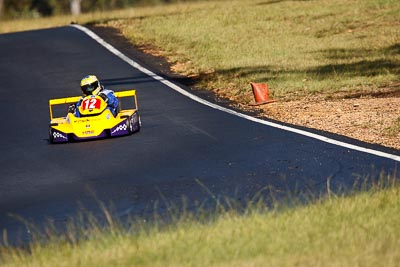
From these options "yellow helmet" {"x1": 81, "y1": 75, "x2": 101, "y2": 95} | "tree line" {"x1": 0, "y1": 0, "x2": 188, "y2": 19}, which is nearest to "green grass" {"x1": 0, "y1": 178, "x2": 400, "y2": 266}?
"yellow helmet" {"x1": 81, "y1": 75, "x2": 101, "y2": 95}

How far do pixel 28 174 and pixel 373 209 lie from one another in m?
6.02

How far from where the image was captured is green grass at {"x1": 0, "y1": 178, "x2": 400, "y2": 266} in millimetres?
8109

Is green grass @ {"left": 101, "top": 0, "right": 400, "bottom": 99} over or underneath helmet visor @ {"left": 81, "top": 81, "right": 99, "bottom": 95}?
underneath

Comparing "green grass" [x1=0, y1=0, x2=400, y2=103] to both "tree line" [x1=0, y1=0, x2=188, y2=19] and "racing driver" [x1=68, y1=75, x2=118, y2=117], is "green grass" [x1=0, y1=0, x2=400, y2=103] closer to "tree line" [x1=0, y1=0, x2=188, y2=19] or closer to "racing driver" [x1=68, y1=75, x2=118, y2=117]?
"racing driver" [x1=68, y1=75, x2=118, y2=117]

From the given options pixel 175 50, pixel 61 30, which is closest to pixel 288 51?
pixel 175 50

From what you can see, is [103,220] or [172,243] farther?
[103,220]

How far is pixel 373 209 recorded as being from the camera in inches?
385

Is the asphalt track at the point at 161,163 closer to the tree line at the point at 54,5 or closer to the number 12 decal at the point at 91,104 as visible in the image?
the number 12 decal at the point at 91,104

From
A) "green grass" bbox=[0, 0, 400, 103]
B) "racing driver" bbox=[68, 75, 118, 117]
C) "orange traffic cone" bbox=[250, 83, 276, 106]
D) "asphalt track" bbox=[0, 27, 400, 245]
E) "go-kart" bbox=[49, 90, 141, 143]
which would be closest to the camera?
"asphalt track" bbox=[0, 27, 400, 245]

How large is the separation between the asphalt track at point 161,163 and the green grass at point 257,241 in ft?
4.71

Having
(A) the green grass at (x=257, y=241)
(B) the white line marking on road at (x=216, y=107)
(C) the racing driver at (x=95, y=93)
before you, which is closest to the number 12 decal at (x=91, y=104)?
(C) the racing driver at (x=95, y=93)

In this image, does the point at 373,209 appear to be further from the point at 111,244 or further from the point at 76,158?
the point at 76,158

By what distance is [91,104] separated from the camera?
56.5 ft

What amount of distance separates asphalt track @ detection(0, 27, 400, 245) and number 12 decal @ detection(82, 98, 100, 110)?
0.63 metres
